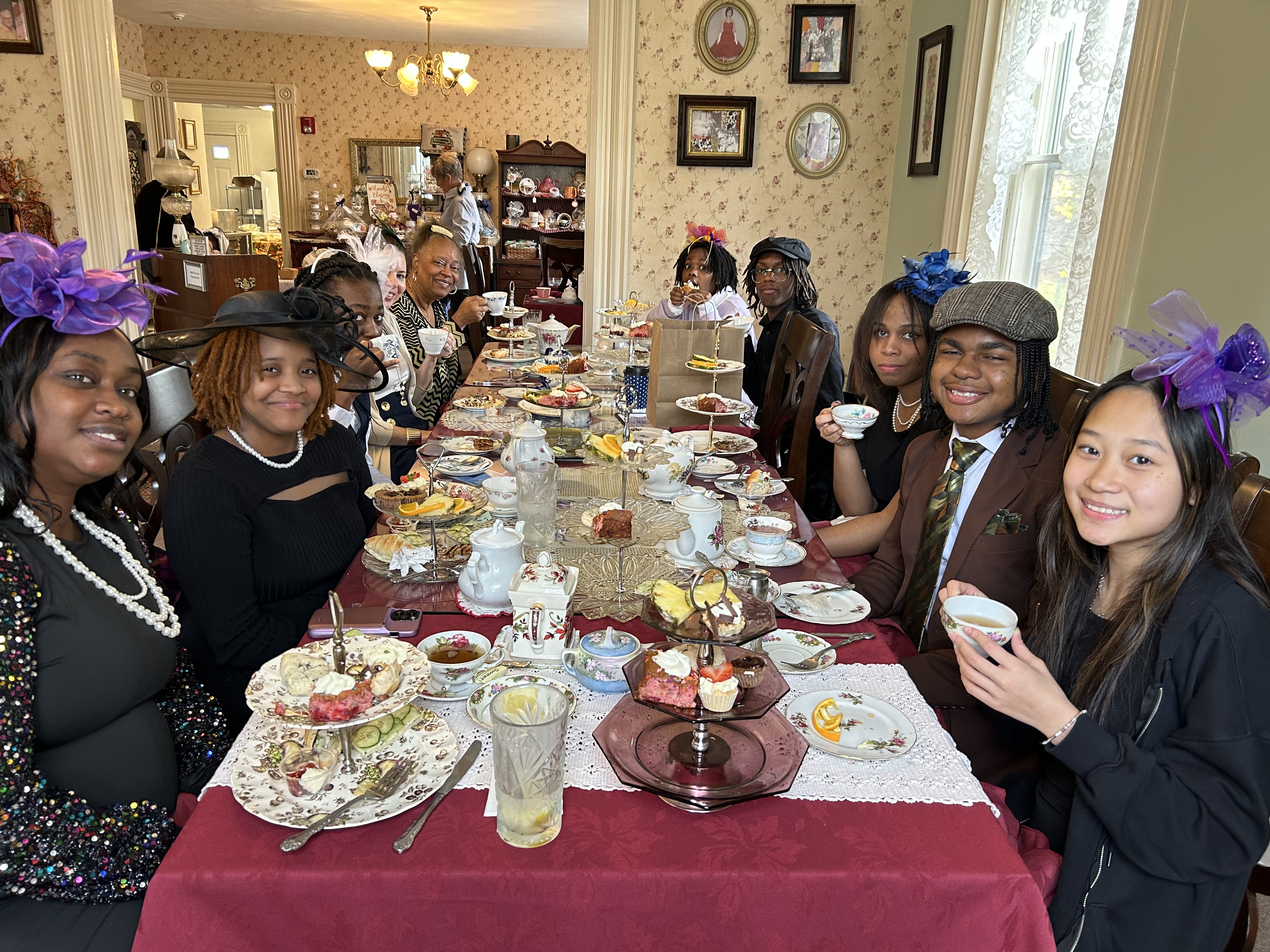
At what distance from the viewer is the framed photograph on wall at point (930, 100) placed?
4.82 metres

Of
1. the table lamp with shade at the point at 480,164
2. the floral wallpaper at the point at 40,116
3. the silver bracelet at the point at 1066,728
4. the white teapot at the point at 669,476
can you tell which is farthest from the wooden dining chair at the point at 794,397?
the table lamp with shade at the point at 480,164

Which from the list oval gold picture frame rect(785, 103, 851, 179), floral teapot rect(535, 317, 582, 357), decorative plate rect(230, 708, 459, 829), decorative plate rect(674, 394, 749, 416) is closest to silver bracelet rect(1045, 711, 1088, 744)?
decorative plate rect(230, 708, 459, 829)

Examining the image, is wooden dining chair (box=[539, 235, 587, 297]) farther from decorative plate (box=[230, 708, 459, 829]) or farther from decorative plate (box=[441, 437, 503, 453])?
decorative plate (box=[230, 708, 459, 829])

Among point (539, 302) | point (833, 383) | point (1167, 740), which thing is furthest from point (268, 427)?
point (539, 302)

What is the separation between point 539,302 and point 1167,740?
20.4 ft

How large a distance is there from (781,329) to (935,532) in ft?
7.64

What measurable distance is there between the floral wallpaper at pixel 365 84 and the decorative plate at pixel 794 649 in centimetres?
1049

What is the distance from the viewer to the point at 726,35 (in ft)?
18.3

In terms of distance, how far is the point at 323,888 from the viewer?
37.2 inches

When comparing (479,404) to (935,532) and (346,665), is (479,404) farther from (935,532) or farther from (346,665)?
(346,665)

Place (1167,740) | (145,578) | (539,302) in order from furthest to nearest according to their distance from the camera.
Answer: (539,302) < (145,578) < (1167,740)

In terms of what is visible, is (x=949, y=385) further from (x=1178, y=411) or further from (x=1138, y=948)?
(x=1138, y=948)

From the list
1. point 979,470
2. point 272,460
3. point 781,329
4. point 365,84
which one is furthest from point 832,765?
point 365,84

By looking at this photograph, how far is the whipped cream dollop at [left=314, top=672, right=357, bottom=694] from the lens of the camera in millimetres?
1096
